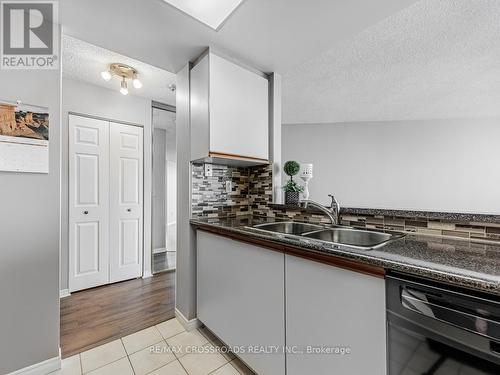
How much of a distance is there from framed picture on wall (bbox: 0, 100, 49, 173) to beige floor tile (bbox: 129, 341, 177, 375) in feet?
4.57

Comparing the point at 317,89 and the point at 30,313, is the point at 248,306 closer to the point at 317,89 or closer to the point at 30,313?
the point at 30,313

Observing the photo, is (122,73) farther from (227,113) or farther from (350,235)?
(350,235)

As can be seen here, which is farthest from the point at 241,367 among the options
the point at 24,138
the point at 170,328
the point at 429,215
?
the point at 24,138

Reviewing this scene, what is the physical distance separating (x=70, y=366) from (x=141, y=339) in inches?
17.3

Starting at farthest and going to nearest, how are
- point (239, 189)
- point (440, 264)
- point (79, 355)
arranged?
point (239, 189)
point (79, 355)
point (440, 264)

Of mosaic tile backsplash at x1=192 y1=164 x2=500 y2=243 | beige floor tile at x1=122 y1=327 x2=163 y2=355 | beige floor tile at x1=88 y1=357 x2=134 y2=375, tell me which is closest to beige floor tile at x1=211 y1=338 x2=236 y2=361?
beige floor tile at x1=122 y1=327 x2=163 y2=355

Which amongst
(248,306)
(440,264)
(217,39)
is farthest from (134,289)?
(440,264)

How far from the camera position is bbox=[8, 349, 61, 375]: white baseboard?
4.58 feet

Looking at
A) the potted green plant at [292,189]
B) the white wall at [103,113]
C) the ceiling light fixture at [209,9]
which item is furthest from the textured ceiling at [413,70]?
the white wall at [103,113]

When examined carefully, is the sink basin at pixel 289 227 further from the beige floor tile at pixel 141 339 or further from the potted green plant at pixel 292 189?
the beige floor tile at pixel 141 339

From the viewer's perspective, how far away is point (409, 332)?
0.78m

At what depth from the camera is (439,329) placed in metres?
0.71

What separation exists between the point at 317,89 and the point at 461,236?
225 cm

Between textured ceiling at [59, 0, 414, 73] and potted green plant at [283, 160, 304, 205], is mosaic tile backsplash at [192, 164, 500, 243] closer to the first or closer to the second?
potted green plant at [283, 160, 304, 205]
